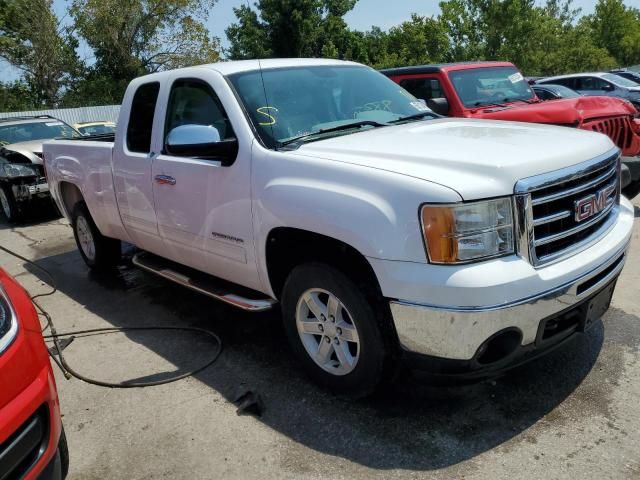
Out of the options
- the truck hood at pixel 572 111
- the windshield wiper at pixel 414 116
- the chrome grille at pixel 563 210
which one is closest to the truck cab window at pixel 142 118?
the windshield wiper at pixel 414 116

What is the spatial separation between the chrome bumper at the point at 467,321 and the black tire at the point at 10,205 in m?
8.37

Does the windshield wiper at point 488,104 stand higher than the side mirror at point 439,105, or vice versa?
the side mirror at point 439,105

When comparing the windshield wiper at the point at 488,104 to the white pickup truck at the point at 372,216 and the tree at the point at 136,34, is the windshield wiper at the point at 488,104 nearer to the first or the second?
the white pickup truck at the point at 372,216

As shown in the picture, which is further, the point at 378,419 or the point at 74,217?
the point at 74,217

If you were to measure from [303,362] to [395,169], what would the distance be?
52.9 inches

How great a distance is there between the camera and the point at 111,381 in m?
3.82

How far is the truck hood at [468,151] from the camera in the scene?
2641 millimetres

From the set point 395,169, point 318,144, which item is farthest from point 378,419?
point 318,144

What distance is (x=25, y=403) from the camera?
2.14 meters

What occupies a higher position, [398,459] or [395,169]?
Result: [395,169]

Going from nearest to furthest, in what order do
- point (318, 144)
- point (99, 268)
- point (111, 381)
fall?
point (318, 144), point (111, 381), point (99, 268)

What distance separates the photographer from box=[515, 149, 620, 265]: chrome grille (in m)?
2.66

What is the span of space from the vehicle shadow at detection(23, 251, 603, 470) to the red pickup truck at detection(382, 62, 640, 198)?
274 cm

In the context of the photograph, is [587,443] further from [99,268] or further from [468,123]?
[99,268]
